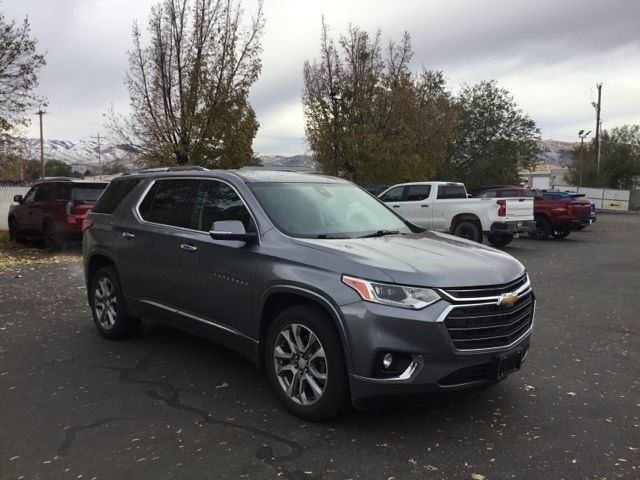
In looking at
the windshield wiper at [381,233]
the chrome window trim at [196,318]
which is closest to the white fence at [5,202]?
the chrome window trim at [196,318]

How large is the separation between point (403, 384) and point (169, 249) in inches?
101

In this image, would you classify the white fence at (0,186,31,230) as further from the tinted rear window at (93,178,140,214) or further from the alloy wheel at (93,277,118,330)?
the alloy wheel at (93,277,118,330)

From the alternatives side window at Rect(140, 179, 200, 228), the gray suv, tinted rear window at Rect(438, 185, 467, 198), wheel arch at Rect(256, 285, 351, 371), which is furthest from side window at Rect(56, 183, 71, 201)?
wheel arch at Rect(256, 285, 351, 371)

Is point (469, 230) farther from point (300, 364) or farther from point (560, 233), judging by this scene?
point (300, 364)

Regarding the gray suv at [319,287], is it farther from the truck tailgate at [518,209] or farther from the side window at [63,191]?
the truck tailgate at [518,209]

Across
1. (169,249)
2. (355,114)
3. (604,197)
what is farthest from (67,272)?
(604,197)

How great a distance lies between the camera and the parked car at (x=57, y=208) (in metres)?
12.8

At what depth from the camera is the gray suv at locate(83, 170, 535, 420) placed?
3391 millimetres

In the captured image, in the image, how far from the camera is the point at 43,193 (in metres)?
13.8

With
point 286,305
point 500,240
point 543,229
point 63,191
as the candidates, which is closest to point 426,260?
point 286,305

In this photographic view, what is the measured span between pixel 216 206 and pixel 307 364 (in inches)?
67.1

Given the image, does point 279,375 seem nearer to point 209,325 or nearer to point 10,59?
point 209,325

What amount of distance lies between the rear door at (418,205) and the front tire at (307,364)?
1223 cm

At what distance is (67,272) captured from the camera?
10.4 m
